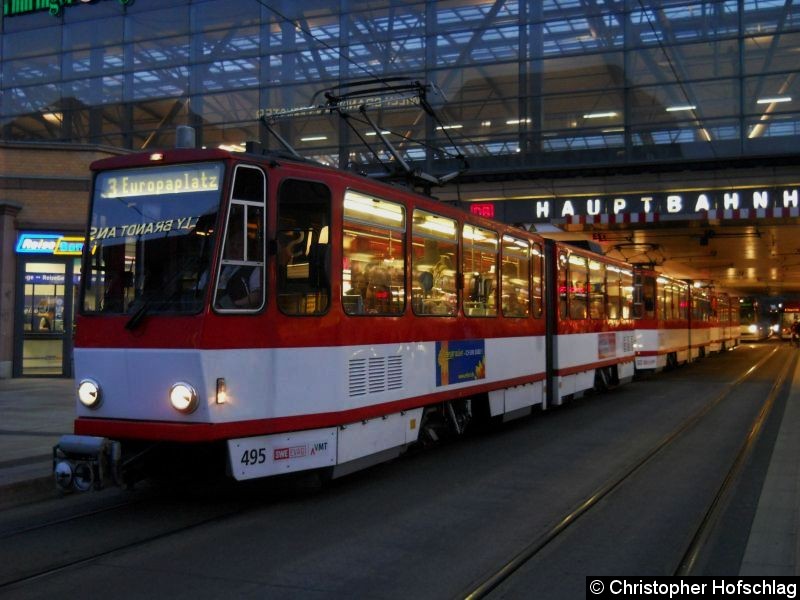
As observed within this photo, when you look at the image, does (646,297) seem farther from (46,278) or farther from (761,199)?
(46,278)

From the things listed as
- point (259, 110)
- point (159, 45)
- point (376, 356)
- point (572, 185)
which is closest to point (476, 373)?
point (376, 356)

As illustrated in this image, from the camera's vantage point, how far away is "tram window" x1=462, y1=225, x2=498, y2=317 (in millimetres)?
10156

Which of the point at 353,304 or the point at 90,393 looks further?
the point at 353,304

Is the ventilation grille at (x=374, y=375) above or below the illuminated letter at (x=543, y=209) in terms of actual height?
below

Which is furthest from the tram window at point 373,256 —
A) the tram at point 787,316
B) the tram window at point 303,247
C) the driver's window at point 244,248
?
the tram at point 787,316

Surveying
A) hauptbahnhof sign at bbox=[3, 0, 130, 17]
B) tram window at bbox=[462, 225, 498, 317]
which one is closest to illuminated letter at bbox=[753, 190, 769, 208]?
tram window at bbox=[462, 225, 498, 317]

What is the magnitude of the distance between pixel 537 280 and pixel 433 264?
415 cm

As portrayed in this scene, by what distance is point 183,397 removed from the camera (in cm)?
642

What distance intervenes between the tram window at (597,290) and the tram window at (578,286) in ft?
1.07

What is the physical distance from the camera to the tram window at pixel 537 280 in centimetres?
1273

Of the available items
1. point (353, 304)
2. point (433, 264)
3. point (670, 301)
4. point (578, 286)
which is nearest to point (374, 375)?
point (353, 304)

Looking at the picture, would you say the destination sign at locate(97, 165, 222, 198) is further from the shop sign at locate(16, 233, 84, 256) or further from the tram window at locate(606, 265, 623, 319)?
the shop sign at locate(16, 233, 84, 256)

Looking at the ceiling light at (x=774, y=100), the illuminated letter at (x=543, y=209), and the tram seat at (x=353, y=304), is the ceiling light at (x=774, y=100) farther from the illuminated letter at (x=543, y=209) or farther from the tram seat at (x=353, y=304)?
the tram seat at (x=353, y=304)

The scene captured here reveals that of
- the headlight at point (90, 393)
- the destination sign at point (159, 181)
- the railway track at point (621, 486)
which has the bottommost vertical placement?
the railway track at point (621, 486)
